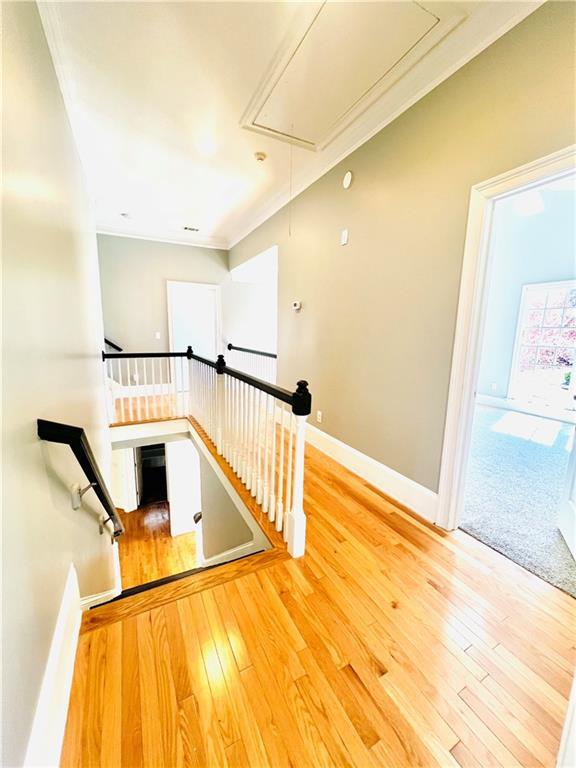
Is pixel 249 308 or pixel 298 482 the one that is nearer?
pixel 298 482

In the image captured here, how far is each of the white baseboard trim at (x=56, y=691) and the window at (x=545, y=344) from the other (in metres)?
6.93

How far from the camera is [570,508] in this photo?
1857mm

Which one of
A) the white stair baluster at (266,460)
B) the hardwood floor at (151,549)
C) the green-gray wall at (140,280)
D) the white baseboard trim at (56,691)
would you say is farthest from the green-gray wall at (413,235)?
the hardwood floor at (151,549)

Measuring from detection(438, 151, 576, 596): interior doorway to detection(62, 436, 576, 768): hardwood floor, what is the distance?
1.34ft

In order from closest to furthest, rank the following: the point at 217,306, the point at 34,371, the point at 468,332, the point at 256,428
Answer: the point at 34,371, the point at 468,332, the point at 256,428, the point at 217,306

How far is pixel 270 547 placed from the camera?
1.85 meters

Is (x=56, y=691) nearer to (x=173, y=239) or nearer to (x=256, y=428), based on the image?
(x=256, y=428)

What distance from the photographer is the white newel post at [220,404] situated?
103 inches

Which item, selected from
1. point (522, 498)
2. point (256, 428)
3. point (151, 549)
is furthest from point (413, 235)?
point (151, 549)

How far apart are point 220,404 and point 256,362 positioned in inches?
82.4

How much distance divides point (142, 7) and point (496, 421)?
6.03 metres

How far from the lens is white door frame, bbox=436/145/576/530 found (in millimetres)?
1566

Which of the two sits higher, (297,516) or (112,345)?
(112,345)

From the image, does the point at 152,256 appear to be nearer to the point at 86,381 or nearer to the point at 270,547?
the point at 86,381
